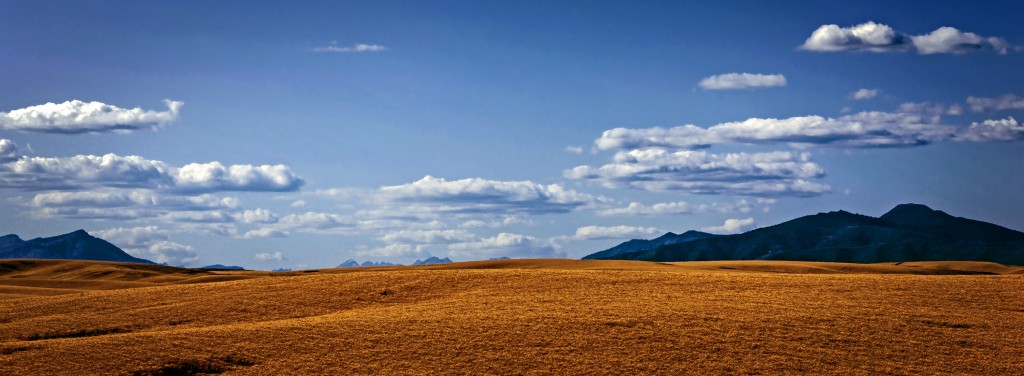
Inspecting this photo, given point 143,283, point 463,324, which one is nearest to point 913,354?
point 463,324

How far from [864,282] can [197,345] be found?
94.6ft

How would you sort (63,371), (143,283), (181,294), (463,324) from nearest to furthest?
(63,371) → (463,324) → (181,294) → (143,283)

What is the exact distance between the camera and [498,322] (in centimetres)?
3369

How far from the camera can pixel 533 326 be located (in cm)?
3306

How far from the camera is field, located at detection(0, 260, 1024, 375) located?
95.5 feet

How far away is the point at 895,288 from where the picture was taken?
4128 centimetres

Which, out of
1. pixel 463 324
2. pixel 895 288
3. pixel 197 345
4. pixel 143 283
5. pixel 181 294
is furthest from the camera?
pixel 143 283

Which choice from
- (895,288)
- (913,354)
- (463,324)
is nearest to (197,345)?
(463,324)

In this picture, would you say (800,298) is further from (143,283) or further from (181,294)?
(143,283)

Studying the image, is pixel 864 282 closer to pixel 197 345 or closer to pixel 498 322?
pixel 498 322

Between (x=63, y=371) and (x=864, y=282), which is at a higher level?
(x=864, y=282)

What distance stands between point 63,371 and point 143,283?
45.3 meters

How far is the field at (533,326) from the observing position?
29.1 m

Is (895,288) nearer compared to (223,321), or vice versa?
(223,321)
